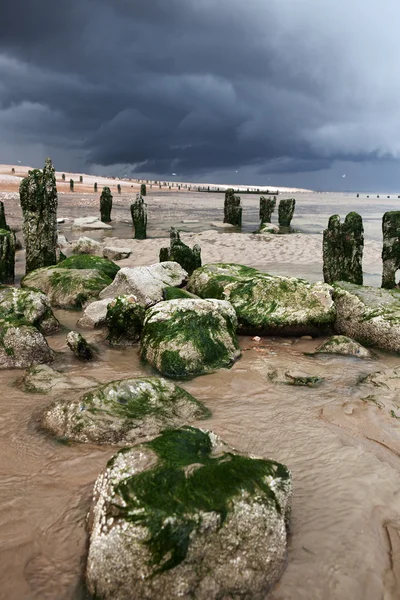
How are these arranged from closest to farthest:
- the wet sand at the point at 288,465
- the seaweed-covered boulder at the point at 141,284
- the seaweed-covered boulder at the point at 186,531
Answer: the seaweed-covered boulder at the point at 186,531 < the wet sand at the point at 288,465 < the seaweed-covered boulder at the point at 141,284

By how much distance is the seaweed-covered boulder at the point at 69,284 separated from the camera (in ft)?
28.7

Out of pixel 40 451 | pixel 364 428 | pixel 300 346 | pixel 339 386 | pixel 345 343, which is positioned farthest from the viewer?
pixel 300 346

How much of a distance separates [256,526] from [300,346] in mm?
4401

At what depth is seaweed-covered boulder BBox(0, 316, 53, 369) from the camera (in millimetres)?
5465

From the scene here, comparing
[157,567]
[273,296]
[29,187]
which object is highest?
[29,187]

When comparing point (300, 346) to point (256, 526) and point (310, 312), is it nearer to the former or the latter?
point (310, 312)

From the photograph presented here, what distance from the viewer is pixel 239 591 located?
2.34 metres

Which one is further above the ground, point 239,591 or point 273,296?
point 273,296

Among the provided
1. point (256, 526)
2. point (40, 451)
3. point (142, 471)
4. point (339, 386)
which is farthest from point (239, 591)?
point (339, 386)

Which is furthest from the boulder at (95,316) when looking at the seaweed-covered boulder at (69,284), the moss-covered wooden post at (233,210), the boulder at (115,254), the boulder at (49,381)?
the moss-covered wooden post at (233,210)

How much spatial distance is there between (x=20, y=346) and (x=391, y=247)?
8.08 meters

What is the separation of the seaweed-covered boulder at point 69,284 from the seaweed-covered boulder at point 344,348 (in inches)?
189

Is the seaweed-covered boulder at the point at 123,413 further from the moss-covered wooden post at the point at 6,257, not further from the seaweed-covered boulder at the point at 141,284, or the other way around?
the moss-covered wooden post at the point at 6,257

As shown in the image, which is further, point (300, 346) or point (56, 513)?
point (300, 346)
